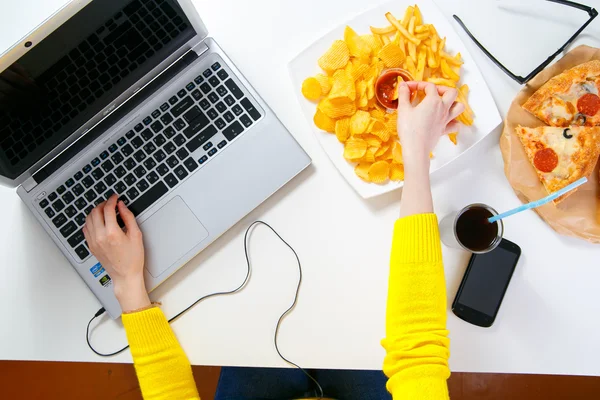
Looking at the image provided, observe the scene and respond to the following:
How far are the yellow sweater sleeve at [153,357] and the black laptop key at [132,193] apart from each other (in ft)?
0.70

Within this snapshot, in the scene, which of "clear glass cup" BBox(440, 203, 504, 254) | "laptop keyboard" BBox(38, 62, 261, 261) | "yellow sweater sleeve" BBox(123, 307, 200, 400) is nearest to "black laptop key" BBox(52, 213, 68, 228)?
"laptop keyboard" BBox(38, 62, 261, 261)

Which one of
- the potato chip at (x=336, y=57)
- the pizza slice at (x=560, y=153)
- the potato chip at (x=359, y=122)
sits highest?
the potato chip at (x=336, y=57)

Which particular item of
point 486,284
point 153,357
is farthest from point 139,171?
point 486,284

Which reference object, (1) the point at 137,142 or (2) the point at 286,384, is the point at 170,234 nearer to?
(1) the point at 137,142

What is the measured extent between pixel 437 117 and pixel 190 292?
0.56 metres

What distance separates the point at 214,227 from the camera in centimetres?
83

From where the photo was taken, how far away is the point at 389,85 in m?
0.85

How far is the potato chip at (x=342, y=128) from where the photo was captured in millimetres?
835

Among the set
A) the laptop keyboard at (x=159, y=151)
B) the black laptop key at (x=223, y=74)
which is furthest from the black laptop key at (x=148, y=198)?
the black laptop key at (x=223, y=74)

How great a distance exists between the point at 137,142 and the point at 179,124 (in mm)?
87

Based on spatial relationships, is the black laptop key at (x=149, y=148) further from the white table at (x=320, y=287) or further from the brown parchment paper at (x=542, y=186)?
the brown parchment paper at (x=542, y=186)

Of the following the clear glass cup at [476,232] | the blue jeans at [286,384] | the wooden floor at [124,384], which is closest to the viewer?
the clear glass cup at [476,232]

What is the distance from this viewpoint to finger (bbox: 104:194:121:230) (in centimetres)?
79

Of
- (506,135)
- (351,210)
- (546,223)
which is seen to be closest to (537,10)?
(506,135)
